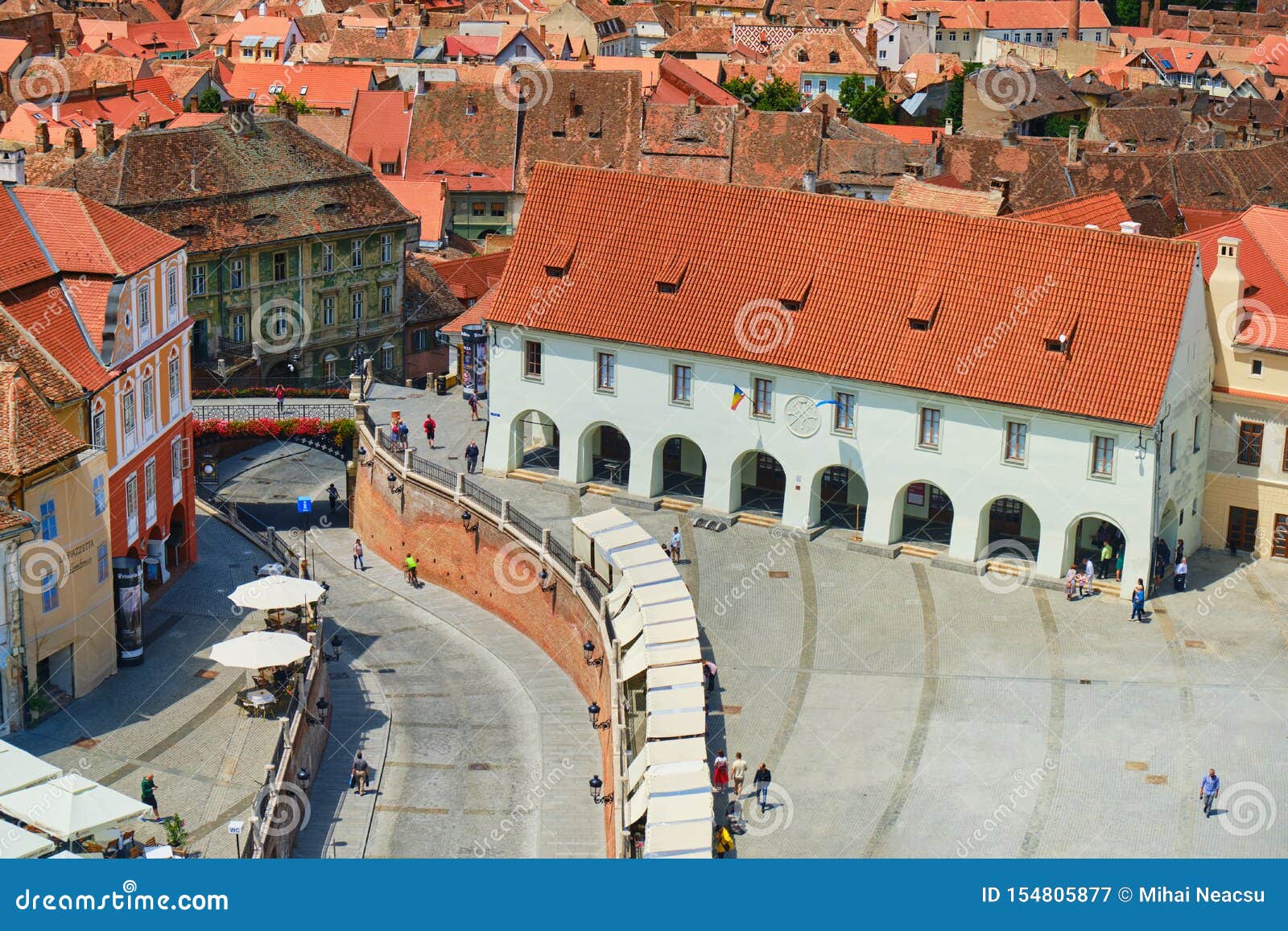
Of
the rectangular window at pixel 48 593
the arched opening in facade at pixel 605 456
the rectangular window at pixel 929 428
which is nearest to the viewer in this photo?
the rectangular window at pixel 48 593

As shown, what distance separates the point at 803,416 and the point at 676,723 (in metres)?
19.3

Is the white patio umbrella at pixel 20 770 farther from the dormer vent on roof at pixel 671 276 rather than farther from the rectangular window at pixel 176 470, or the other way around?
the dormer vent on roof at pixel 671 276

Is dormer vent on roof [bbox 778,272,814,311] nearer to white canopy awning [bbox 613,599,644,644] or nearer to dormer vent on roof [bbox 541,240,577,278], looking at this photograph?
dormer vent on roof [bbox 541,240,577,278]

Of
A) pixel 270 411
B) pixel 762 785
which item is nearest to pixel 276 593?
pixel 762 785

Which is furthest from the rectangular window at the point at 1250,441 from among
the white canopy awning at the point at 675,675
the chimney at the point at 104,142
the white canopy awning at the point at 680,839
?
the chimney at the point at 104,142

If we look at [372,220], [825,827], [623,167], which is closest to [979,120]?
[623,167]

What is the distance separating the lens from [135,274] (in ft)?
260

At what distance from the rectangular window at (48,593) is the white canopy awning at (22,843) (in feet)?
44.1

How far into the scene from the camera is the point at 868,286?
81.6 m

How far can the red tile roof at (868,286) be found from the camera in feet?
250

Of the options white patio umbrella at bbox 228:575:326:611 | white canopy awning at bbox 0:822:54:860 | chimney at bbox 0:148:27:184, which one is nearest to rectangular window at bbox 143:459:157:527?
white patio umbrella at bbox 228:575:326:611

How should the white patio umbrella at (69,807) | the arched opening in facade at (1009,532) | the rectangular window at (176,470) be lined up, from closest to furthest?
the white patio umbrella at (69,807), the arched opening in facade at (1009,532), the rectangular window at (176,470)

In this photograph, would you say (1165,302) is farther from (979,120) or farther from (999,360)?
(979,120)

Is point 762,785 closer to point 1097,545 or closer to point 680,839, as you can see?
point 680,839
